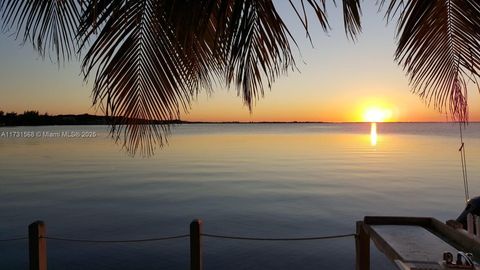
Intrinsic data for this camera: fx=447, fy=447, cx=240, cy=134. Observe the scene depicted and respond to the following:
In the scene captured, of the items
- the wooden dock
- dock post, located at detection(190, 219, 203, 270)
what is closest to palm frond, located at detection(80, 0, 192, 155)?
the wooden dock

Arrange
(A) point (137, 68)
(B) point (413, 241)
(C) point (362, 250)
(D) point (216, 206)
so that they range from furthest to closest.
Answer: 1. (D) point (216, 206)
2. (C) point (362, 250)
3. (B) point (413, 241)
4. (A) point (137, 68)

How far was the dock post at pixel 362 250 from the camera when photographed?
810cm

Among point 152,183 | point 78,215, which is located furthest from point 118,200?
point 152,183

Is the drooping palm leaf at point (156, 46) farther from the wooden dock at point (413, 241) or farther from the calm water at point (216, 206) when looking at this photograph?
the calm water at point (216, 206)

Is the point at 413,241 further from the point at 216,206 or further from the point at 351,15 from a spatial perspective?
the point at 216,206

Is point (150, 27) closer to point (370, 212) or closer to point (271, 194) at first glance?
point (370, 212)

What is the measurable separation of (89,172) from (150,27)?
39.0m

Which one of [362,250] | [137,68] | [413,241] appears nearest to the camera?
[137,68]

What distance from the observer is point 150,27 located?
2914 millimetres

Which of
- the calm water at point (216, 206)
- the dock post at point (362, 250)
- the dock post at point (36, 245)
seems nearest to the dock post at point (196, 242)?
the dock post at point (36, 245)

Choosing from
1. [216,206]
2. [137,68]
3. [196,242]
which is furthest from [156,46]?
[216,206]

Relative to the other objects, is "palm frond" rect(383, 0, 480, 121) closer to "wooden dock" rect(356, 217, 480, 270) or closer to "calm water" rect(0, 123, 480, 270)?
"wooden dock" rect(356, 217, 480, 270)

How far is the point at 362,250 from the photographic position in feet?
26.9

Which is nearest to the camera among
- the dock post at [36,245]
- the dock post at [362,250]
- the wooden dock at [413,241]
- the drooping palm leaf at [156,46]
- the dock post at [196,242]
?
the drooping palm leaf at [156,46]
